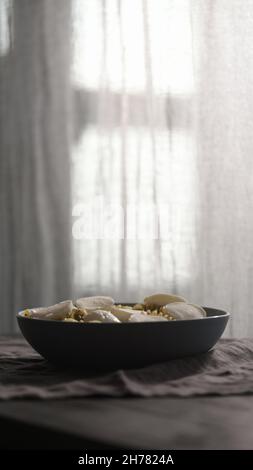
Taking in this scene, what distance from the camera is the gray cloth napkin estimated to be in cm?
75

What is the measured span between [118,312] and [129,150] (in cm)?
142

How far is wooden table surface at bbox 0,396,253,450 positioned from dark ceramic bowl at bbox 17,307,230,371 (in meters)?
0.11

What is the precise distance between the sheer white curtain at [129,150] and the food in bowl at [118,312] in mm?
1228

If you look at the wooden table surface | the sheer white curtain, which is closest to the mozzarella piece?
the wooden table surface

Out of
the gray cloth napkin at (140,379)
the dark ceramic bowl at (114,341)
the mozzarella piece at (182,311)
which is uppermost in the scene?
the mozzarella piece at (182,311)

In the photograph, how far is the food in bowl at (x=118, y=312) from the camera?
34.7 inches

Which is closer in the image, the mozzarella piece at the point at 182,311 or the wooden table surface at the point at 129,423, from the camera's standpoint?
the wooden table surface at the point at 129,423

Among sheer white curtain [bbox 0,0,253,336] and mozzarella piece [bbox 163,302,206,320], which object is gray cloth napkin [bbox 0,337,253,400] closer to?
mozzarella piece [bbox 163,302,206,320]

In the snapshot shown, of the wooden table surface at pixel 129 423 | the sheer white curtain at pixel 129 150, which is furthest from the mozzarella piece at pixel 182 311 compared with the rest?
the sheer white curtain at pixel 129 150

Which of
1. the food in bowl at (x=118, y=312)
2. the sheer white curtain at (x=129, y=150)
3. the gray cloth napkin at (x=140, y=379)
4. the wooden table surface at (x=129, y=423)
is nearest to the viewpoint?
the wooden table surface at (x=129, y=423)

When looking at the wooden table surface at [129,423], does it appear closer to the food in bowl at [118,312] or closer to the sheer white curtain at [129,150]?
the food in bowl at [118,312]

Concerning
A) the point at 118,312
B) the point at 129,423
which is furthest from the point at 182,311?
the point at 129,423

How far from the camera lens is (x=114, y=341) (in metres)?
0.83

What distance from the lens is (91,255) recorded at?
2326 mm
